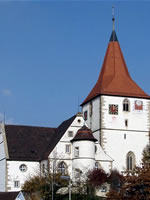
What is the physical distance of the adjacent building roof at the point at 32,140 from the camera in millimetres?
63219

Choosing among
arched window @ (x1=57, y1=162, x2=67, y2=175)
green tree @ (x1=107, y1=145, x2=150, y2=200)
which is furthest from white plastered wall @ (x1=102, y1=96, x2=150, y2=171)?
green tree @ (x1=107, y1=145, x2=150, y2=200)

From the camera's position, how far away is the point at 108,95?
6506 cm

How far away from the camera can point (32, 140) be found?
66.0 metres

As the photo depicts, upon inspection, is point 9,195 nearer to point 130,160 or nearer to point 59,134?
point 59,134

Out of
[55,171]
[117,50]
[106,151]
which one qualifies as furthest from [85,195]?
[117,50]

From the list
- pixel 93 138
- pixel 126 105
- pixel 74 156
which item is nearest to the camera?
pixel 93 138

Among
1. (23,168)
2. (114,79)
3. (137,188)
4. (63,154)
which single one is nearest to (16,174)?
(23,168)

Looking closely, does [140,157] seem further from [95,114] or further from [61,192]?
[61,192]

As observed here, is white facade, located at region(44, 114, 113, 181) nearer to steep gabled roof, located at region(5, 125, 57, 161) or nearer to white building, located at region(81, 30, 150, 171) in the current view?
white building, located at region(81, 30, 150, 171)

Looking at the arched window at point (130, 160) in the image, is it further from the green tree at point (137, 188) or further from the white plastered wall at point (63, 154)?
the green tree at point (137, 188)

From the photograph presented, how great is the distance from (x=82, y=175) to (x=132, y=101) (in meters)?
11.6

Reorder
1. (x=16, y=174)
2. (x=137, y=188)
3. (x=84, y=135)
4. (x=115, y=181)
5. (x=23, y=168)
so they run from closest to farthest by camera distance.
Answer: (x=137, y=188) < (x=115, y=181) < (x=84, y=135) < (x=16, y=174) < (x=23, y=168)

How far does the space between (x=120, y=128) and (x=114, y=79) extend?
5795 millimetres

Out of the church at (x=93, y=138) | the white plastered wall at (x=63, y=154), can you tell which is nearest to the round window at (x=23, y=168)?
the church at (x=93, y=138)
